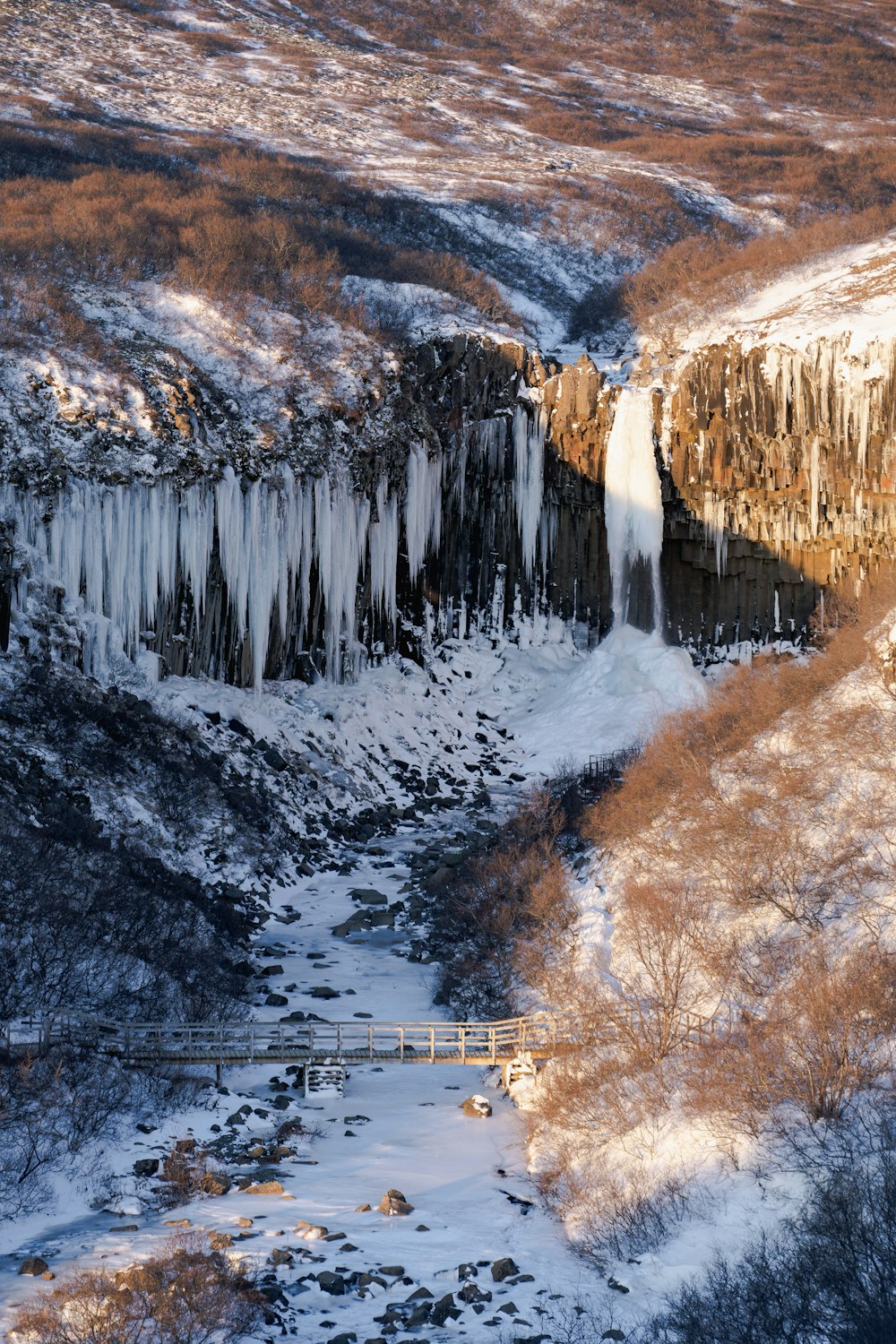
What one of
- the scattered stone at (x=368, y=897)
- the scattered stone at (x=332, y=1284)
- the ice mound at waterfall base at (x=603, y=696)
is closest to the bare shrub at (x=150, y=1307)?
the scattered stone at (x=332, y=1284)

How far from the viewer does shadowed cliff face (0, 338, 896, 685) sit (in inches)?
1345

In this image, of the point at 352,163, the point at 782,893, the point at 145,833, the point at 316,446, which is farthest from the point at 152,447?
the point at 352,163

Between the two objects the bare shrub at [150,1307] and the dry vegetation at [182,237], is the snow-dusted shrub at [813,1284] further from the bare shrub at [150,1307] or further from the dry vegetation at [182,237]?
the dry vegetation at [182,237]

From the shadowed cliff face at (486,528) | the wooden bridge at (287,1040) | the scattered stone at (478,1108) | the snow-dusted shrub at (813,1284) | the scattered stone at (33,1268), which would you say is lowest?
the scattered stone at (478,1108)

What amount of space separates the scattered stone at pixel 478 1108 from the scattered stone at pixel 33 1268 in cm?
685

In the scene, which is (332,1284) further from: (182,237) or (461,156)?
(461,156)

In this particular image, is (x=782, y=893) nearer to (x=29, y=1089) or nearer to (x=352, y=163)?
(x=29, y=1089)

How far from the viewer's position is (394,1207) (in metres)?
17.3

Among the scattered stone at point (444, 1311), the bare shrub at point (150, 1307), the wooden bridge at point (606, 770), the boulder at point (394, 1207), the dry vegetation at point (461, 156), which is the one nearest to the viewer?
the bare shrub at point (150, 1307)

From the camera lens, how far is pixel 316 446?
126 ft

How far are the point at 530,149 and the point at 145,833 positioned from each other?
5341 centimetres

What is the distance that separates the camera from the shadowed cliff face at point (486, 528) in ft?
112

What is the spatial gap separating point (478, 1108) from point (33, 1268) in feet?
23.1

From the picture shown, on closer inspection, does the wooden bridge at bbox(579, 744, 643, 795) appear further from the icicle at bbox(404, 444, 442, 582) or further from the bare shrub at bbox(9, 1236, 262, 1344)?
the bare shrub at bbox(9, 1236, 262, 1344)
